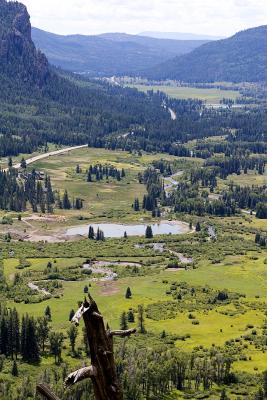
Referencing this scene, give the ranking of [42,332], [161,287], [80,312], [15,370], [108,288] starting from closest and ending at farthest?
[80,312]
[15,370]
[42,332]
[108,288]
[161,287]

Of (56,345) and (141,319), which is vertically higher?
(56,345)

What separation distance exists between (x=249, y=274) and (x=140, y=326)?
4984 centimetres

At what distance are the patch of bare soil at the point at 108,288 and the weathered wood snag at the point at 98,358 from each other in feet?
407

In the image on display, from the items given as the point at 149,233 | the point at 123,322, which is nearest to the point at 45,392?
the point at 123,322

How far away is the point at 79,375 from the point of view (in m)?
16.8

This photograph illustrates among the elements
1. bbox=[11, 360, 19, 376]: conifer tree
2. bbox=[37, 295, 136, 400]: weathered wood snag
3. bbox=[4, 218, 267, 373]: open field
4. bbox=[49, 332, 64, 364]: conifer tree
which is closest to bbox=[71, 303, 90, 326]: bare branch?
bbox=[37, 295, 136, 400]: weathered wood snag

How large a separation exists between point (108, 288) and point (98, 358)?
423ft

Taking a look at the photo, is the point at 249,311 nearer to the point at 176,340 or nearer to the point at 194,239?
the point at 176,340

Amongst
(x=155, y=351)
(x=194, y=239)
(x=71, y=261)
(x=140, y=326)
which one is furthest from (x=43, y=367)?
(x=194, y=239)

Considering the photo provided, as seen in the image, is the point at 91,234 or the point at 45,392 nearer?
the point at 45,392

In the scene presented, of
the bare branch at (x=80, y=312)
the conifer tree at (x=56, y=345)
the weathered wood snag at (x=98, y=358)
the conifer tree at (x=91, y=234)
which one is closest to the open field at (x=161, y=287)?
the conifer tree at (x=56, y=345)

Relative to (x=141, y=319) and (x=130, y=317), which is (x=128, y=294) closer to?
(x=130, y=317)

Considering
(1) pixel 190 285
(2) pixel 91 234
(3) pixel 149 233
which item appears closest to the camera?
(1) pixel 190 285

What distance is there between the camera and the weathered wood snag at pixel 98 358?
1661 cm
